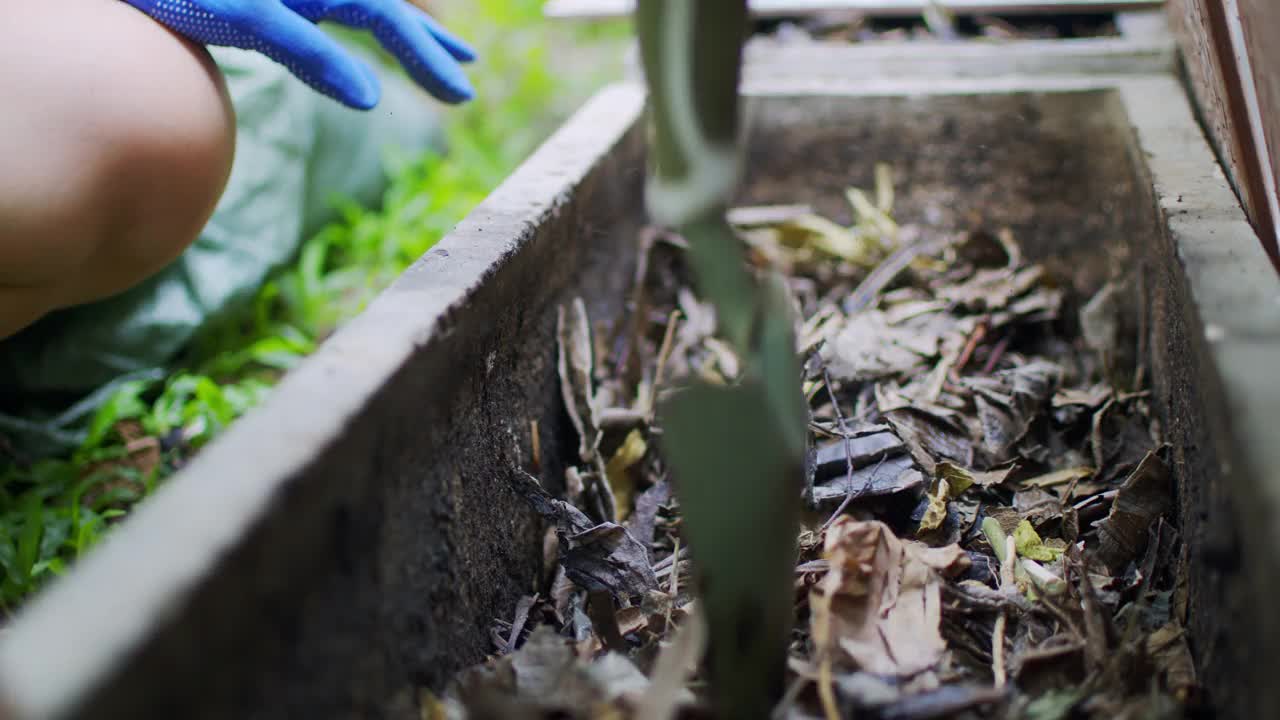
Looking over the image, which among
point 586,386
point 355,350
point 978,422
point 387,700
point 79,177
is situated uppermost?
point 79,177

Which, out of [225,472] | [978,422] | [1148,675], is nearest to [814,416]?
[978,422]

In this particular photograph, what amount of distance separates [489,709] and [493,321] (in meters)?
0.47

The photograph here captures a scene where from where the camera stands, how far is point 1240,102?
120 centimetres

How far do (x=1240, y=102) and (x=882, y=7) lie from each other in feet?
3.84

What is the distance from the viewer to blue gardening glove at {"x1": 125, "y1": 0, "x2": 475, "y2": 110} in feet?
4.08

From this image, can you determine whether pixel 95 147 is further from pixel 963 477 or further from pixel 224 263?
pixel 963 477

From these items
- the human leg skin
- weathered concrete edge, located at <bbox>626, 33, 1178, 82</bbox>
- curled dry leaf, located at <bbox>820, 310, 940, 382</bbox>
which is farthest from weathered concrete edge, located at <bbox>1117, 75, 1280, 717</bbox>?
the human leg skin

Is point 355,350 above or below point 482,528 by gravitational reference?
above

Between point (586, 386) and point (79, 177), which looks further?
point (586, 386)

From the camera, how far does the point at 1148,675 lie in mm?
831

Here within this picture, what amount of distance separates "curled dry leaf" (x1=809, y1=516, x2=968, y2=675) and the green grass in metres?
1.01

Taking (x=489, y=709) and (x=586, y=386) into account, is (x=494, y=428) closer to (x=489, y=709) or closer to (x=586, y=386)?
(x=586, y=386)

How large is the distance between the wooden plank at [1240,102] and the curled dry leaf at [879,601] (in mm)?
519

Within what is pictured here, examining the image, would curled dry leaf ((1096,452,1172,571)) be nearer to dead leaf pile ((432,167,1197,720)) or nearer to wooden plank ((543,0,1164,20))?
dead leaf pile ((432,167,1197,720))
